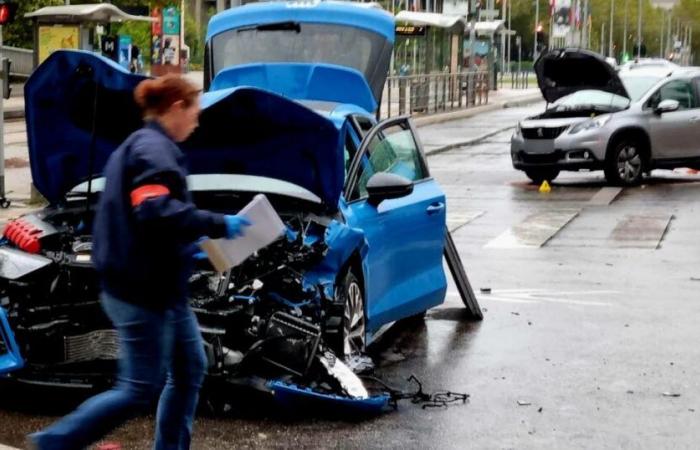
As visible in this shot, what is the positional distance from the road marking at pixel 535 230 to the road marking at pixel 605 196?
3.57ft

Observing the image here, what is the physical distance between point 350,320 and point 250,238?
2684 millimetres

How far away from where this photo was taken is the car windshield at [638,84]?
931 inches

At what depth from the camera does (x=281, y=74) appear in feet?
39.8

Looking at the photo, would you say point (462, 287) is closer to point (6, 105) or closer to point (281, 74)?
point (281, 74)

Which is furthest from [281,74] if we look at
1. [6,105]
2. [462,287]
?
[6,105]

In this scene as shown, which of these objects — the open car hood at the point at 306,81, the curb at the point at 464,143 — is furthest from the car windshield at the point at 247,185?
the curb at the point at 464,143

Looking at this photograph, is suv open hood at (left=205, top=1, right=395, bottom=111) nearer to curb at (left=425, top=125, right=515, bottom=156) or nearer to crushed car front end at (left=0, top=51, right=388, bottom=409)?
crushed car front end at (left=0, top=51, right=388, bottom=409)

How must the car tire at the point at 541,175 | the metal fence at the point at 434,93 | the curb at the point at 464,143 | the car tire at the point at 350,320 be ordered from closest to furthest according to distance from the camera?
the car tire at the point at 350,320, the car tire at the point at 541,175, the curb at the point at 464,143, the metal fence at the point at 434,93

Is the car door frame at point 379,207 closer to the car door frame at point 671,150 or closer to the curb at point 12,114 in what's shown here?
the car door frame at point 671,150

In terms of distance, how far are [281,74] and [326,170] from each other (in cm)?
411

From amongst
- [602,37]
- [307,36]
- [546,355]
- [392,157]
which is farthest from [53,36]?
[602,37]

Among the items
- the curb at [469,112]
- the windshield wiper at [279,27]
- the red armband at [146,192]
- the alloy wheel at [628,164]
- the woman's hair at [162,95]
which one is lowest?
the curb at [469,112]

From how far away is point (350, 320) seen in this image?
8.48 meters

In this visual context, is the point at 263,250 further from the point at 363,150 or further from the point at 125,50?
the point at 125,50
